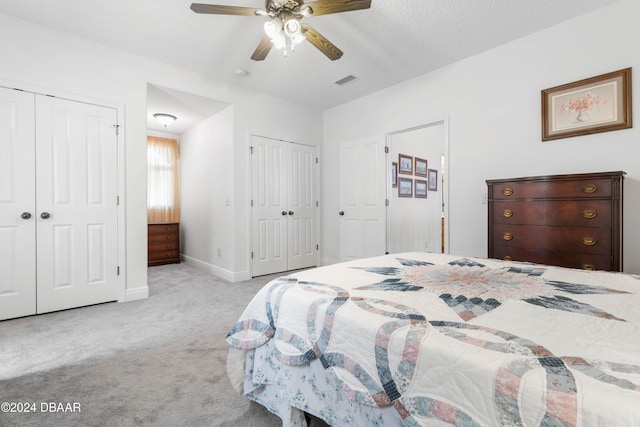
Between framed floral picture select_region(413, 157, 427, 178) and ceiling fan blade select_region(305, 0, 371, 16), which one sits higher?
ceiling fan blade select_region(305, 0, 371, 16)

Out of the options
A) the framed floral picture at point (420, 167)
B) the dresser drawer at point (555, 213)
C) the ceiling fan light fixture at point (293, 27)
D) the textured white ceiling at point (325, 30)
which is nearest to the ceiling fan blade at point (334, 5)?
the ceiling fan light fixture at point (293, 27)

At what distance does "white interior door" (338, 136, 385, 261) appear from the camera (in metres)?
4.29

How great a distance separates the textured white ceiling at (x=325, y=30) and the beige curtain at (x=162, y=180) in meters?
2.50

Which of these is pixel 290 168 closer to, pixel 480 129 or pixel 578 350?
pixel 480 129

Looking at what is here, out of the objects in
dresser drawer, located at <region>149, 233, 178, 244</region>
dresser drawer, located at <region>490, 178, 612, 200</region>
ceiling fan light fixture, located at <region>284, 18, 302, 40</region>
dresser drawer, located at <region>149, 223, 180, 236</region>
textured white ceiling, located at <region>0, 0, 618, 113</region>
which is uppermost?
textured white ceiling, located at <region>0, 0, 618, 113</region>

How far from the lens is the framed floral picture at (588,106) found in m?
2.40

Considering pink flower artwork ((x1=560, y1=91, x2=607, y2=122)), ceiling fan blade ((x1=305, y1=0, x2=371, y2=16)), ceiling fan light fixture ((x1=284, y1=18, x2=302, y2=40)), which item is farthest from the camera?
pink flower artwork ((x1=560, y1=91, x2=607, y2=122))

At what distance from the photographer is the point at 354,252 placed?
4641 millimetres

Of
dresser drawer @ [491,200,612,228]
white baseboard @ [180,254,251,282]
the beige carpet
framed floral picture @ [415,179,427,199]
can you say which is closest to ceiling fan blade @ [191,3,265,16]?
the beige carpet

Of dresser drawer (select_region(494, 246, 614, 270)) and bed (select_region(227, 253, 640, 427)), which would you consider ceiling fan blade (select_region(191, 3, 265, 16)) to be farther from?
dresser drawer (select_region(494, 246, 614, 270))

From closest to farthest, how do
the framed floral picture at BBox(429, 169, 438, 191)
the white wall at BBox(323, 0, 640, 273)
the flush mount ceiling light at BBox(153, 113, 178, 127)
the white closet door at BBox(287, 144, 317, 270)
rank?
the white wall at BBox(323, 0, 640, 273)
the flush mount ceiling light at BBox(153, 113, 178, 127)
the white closet door at BBox(287, 144, 317, 270)
the framed floral picture at BBox(429, 169, 438, 191)

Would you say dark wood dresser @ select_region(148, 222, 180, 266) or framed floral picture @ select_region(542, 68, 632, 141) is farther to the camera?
dark wood dresser @ select_region(148, 222, 180, 266)

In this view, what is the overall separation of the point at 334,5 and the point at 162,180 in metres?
4.78

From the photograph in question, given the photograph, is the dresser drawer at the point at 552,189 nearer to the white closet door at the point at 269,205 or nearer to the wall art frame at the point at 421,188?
the wall art frame at the point at 421,188
